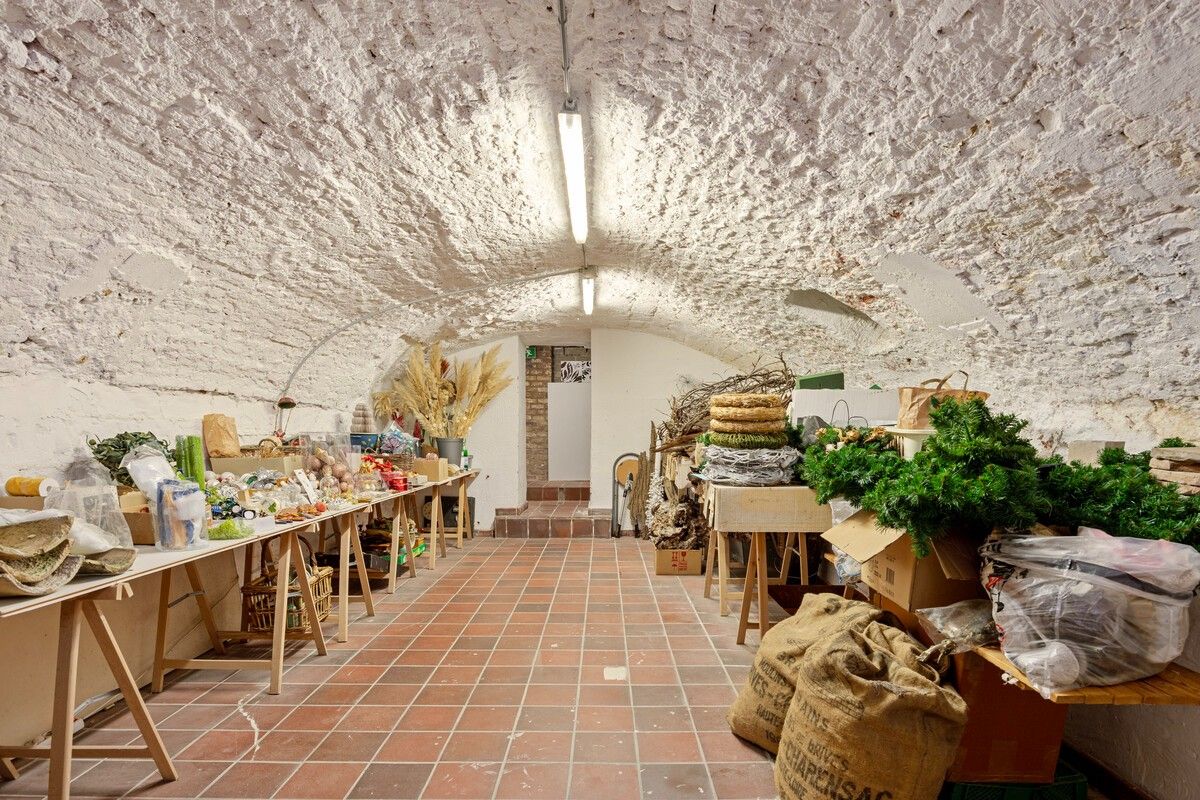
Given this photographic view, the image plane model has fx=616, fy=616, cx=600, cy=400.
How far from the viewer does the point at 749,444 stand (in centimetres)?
357

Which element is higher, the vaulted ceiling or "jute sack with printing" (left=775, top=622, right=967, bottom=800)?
the vaulted ceiling

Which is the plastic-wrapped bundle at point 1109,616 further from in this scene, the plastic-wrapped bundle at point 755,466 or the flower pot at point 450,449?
the flower pot at point 450,449

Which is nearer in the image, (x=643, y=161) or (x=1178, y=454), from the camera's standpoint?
(x=1178, y=454)

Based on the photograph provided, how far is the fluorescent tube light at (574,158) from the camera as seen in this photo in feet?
7.91

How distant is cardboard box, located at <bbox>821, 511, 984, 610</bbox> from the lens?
6.57 feet

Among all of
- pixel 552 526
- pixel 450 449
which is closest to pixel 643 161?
pixel 450 449

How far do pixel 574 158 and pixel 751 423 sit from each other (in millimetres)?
1776

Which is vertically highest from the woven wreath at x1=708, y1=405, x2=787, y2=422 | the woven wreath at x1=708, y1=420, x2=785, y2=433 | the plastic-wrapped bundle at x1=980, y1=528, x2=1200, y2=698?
the woven wreath at x1=708, y1=405, x2=787, y2=422

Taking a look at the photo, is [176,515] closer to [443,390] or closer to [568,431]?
[443,390]

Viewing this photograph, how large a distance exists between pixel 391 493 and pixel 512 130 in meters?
2.94

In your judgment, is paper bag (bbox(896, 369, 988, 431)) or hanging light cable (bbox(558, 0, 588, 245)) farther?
paper bag (bbox(896, 369, 988, 431))

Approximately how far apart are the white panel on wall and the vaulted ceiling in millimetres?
5938

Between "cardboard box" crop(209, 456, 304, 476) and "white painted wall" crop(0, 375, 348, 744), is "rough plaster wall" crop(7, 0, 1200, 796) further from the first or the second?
"cardboard box" crop(209, 456, 304, 476)

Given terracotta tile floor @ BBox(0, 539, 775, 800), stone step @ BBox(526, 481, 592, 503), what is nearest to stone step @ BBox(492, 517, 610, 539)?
stone step @ BBox(526, 481, 592, 503)
